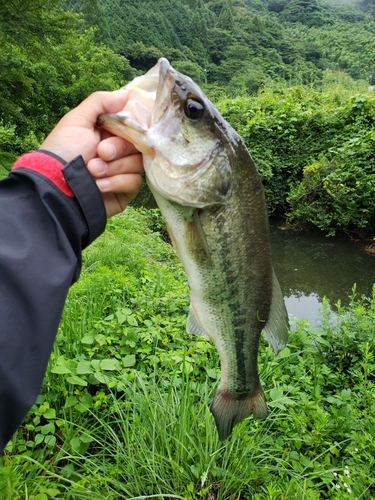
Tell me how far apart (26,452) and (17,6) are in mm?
10273

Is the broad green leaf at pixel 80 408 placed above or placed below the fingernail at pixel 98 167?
below

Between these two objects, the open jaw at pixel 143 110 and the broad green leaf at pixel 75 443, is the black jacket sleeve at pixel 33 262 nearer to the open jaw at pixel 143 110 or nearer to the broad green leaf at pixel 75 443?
the open jaw at pixel 143 110

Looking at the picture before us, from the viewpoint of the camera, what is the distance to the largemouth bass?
1312 mm

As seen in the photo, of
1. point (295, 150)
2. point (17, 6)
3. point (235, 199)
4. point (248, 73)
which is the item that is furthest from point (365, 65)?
point (235, 199)

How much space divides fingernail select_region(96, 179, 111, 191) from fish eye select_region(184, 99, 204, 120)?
1.26 feet

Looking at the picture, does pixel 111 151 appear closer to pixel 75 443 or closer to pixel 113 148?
pixel 113 148

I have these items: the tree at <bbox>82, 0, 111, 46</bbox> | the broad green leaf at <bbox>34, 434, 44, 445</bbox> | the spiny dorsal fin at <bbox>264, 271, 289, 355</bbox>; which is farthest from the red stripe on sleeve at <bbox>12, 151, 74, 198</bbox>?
the tree at <bbox>82, 0, 111, 46</bbox>

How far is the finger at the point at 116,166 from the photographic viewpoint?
1.36 m

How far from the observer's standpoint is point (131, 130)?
125 cm

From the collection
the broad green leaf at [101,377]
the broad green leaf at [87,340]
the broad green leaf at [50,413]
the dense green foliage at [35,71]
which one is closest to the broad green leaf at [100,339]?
the broad green leaf at [87,340]

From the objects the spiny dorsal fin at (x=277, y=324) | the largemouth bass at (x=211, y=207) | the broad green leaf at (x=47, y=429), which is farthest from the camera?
the broad green leaf at (x=47, y=429)

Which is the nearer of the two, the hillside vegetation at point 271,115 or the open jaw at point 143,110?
the open jaw at point 143,110

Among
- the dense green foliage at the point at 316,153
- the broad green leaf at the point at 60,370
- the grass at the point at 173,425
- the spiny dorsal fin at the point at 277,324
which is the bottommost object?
the dense green foliage at the point at 316,153

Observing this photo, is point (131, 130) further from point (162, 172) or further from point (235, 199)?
point (235, 199)
